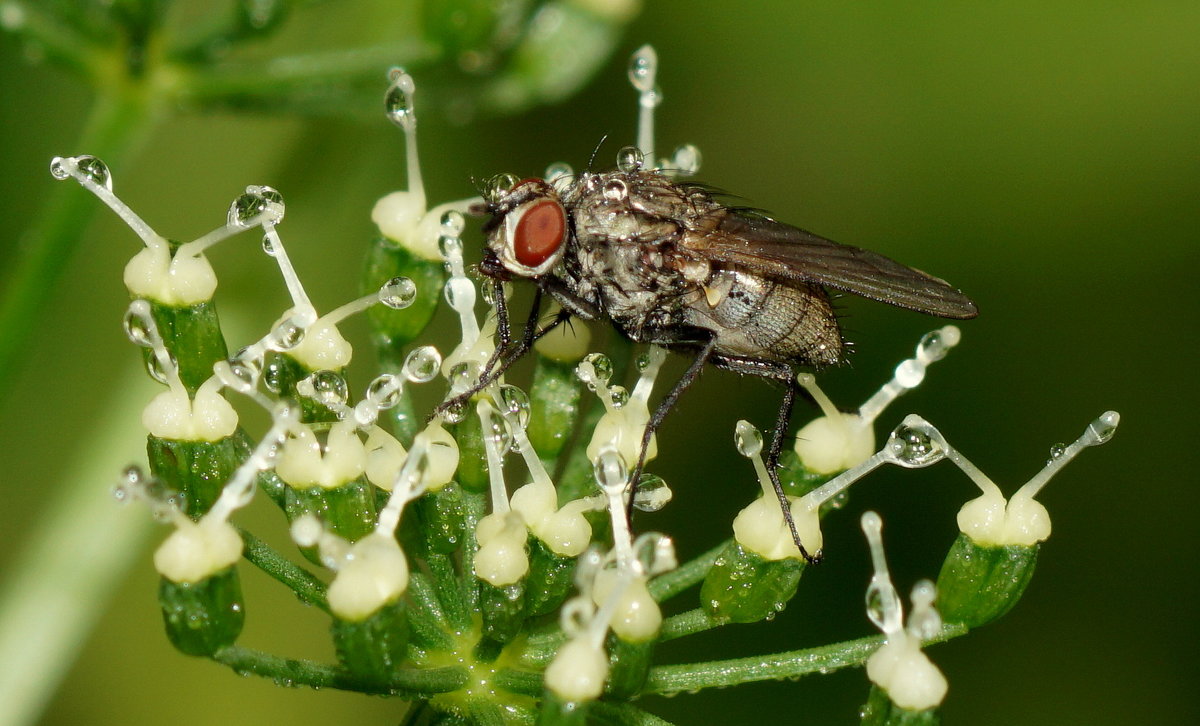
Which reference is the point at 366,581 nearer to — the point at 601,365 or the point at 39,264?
the point at 601,365

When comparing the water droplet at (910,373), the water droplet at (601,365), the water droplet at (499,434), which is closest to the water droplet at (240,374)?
the water droplet at (499,434)

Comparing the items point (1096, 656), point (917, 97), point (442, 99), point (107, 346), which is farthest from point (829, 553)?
point (107, 346)

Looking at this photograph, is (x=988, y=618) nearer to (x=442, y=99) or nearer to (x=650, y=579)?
(x=650, y=579)

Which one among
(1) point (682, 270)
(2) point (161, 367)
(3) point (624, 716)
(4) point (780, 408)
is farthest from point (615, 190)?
(3) point (624, 716)

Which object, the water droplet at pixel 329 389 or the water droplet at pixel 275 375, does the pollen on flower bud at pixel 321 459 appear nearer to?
the water droplet at pixel 329 389

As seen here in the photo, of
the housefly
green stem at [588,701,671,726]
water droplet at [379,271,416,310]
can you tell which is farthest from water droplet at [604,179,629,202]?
green stem at [588,701,671,726]
